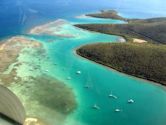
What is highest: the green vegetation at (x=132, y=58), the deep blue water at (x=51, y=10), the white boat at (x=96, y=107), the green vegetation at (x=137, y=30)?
the deep blue water at (x=51, y=10)

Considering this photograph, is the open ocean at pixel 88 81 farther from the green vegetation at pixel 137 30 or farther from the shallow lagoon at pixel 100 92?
the green vegetation at pixel 137 30

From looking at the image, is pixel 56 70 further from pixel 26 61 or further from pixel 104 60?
pixel 104 60

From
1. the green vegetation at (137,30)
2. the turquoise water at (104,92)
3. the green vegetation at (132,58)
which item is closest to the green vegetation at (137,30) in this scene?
the green vegetation at (137,30)

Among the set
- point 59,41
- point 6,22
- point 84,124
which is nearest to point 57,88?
point 84,124

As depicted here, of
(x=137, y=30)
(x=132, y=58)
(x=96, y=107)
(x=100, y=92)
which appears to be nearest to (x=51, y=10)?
(x=137, y=30)

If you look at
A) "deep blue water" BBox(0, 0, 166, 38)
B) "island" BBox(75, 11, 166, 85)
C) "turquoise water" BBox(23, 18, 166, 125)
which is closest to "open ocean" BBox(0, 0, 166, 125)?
"turquoise water" BBox(23, 18, 166, 125)

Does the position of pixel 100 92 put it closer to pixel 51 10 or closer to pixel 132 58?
pixel 132 58

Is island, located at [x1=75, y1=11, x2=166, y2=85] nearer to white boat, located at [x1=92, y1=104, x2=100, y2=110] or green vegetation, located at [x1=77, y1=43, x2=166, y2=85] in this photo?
green vegetation, located at [x1=77, y1=43, x2=166, y2=85]
